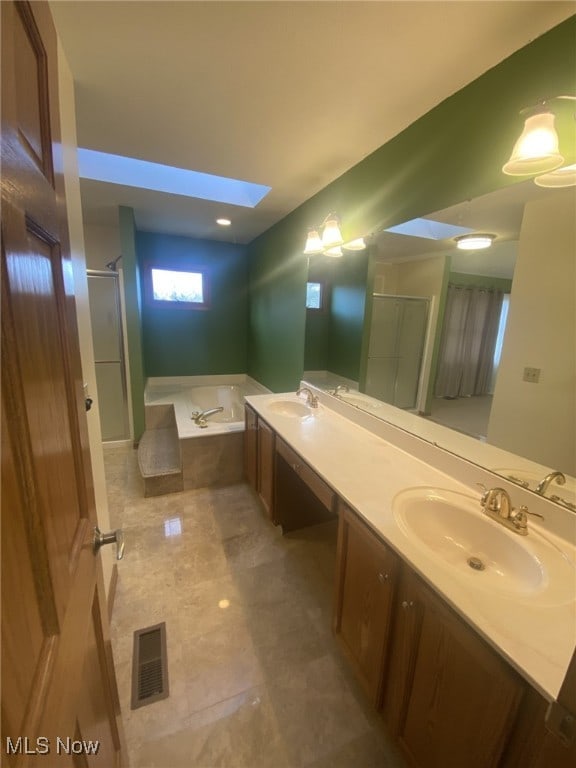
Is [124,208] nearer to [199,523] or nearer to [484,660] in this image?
[199,523]

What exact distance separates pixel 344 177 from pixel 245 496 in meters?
2.49

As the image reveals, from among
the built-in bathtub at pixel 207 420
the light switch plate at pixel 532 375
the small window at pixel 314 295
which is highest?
the small window at pixel 314 295

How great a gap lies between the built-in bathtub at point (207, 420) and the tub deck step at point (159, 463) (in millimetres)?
99

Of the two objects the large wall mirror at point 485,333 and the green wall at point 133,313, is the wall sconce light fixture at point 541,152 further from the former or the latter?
the green wall at point 133,313

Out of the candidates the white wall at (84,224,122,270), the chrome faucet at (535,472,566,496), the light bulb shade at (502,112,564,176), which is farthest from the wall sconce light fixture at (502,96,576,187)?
the white wall at (84,224,122,270)

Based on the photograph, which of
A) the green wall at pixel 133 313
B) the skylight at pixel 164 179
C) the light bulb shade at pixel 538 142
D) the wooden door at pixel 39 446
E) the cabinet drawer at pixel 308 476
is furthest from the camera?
the green wall at pixel 133 313

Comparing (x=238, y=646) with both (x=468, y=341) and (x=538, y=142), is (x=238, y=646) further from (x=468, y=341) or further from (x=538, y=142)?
(x=538, y=142)

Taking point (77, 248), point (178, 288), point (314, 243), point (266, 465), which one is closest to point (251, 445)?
point (266, 465)

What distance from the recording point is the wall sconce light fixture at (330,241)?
6.57 feet

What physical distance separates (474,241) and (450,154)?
0.41 m

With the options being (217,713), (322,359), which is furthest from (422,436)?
(217,713)

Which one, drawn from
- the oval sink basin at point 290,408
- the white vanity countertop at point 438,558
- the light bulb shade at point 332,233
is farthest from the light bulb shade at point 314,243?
the white vanity countertop at point 438,558

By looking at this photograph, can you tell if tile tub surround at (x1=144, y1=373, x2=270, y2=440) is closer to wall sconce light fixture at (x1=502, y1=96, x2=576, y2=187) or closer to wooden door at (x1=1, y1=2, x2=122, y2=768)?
wooden door at (x1=1, y1=2, x2=122, y2=768)

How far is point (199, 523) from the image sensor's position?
2.31 metres
